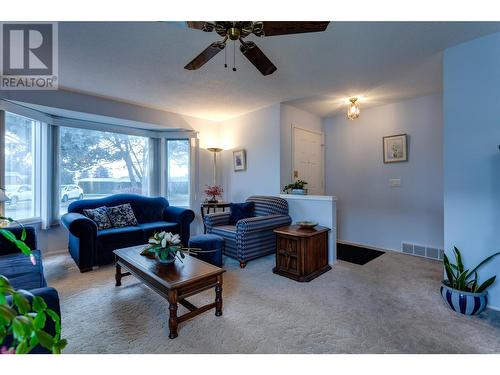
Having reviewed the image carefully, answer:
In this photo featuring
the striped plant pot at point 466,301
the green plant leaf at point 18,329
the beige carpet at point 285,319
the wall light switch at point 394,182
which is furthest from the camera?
the wall light switch at point 394,182

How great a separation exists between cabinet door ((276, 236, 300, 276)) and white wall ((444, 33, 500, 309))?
147 cm

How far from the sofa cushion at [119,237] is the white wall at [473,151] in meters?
3.71

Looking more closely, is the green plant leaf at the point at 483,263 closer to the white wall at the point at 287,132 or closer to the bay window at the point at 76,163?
the white wall at the point at 287,132

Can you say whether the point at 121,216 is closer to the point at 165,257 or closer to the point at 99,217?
the point at 99,217

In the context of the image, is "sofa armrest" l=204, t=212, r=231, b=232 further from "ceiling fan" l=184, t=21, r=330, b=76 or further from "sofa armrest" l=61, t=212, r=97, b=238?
"ceiling fan" l=184, t=21, r=330, b=76

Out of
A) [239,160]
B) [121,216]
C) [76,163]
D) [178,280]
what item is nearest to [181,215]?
[121,216]

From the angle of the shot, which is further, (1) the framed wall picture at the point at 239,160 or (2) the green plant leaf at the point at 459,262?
(1) the framed wall picture at the point at 239,160

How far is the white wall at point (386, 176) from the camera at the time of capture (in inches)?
133

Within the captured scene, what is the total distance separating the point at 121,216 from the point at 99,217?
0.97 feet

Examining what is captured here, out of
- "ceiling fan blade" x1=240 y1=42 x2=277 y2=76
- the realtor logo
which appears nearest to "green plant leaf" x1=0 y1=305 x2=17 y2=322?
"ceiling fan blade" x1=240 y1=42 x2=277 y2=76

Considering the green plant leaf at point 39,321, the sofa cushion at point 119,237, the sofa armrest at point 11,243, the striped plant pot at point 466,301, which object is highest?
the green plant leaf at point 39,321

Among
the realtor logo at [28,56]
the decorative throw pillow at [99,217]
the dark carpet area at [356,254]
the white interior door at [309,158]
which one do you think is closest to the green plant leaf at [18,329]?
the realtor logo at [28,56]

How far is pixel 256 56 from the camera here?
1815 millimetres

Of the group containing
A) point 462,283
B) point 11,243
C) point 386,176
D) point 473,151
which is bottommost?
point 462,283
